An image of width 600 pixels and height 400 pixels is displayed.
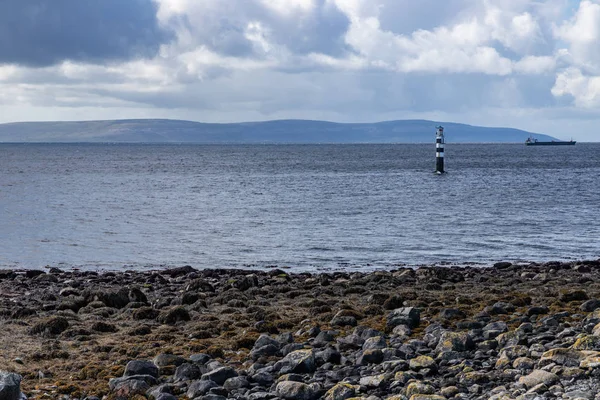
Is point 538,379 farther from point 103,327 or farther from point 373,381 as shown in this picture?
point 103,327

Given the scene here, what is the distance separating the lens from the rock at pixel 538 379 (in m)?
10.6

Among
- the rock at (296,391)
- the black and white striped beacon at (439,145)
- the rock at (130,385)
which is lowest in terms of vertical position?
the rock at (130,385)

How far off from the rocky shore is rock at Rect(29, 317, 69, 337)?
0.03 meters

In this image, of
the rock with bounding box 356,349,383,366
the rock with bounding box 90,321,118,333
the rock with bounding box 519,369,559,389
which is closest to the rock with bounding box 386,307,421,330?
the rock with bounding box 356,349,383,366

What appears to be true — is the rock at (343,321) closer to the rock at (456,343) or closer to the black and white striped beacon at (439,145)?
the rock at (456,343)

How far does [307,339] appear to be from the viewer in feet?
49.6

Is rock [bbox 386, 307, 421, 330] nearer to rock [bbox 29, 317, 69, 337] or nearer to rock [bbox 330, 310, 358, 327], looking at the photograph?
rock [bbox 330, 310, 358, 327]

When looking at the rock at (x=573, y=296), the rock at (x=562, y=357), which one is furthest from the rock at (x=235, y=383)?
the rock at (x=573, y=296)

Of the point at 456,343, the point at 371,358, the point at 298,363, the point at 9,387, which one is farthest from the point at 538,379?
the point at 9,387

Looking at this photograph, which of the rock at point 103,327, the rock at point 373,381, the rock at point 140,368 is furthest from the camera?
the rock at point 103,327

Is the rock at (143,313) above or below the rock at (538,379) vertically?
below

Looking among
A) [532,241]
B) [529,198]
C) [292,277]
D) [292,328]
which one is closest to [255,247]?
[292,277]

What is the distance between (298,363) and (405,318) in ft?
12.7

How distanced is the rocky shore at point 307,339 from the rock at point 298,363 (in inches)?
0.9
